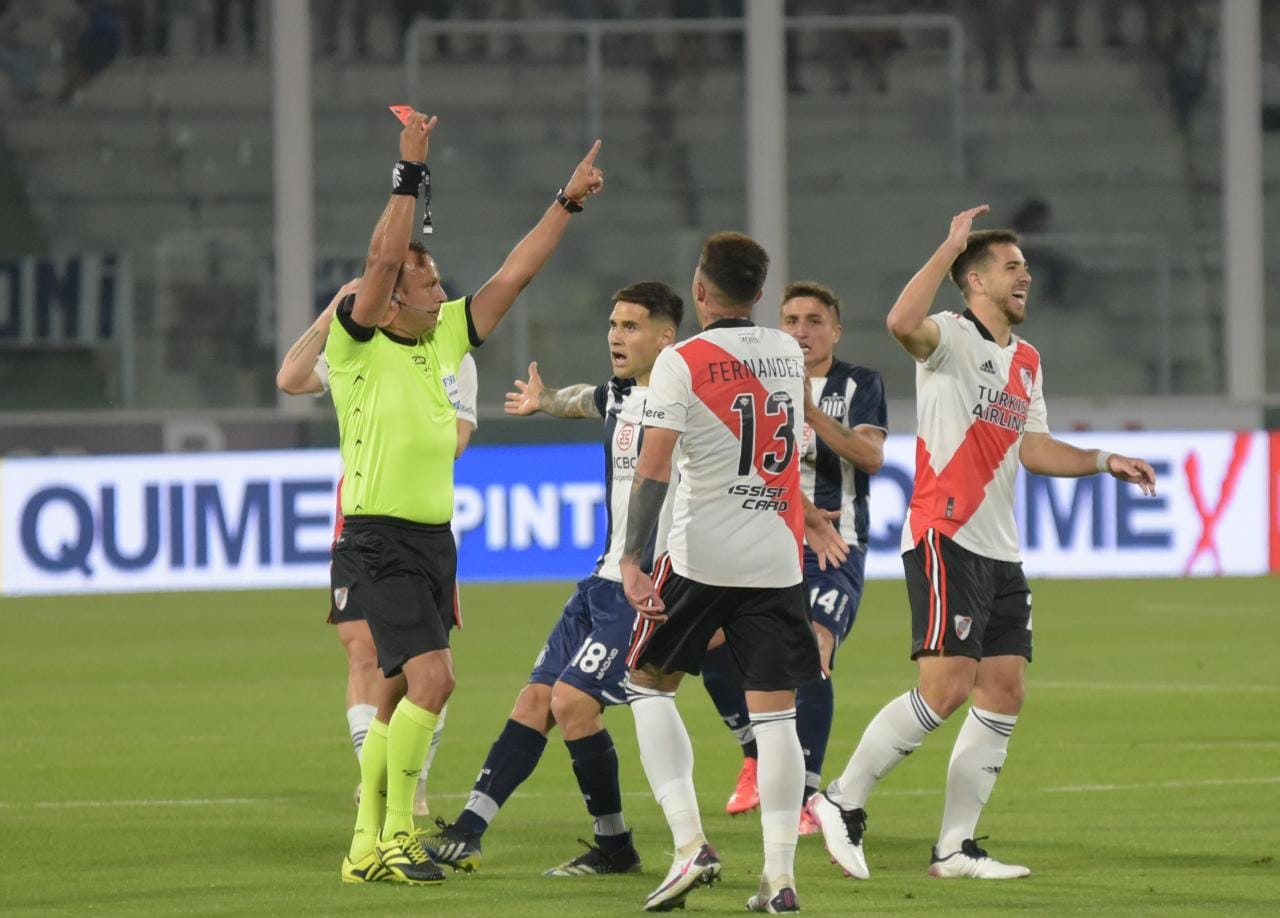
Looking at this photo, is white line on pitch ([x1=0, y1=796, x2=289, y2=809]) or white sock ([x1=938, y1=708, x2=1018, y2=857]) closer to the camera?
white sock ([x1=938, y1=708, x2=1018, y2=857])

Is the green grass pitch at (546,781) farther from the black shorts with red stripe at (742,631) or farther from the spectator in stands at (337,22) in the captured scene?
the spectator in stands at (337,22)

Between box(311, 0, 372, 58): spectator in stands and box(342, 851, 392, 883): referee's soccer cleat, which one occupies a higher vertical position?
box(311, 0, 372, 58): spectator in stands

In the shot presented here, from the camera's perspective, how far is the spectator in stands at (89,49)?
25891 mm

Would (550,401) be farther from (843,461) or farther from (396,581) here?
(396,581)

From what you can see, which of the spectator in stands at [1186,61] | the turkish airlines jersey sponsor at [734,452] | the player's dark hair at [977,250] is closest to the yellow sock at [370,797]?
the turkish airlines jersey sponsor at [734,452]

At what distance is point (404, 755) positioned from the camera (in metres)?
7.00

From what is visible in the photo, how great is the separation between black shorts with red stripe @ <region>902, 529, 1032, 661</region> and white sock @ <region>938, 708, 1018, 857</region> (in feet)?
0.79

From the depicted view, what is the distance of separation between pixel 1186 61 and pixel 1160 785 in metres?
19.4

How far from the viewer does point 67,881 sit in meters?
7.15

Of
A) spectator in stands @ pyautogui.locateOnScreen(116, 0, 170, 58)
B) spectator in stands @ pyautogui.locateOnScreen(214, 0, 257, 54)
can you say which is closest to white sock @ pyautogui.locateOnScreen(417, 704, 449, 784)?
spectator in stands @ pyautogui.locateOnScreen(214, 0, 257, 54)

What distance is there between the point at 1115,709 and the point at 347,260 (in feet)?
48.3

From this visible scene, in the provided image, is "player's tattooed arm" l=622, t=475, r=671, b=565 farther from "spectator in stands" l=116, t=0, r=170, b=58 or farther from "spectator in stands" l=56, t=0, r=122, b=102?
"spectator in stands" l=56, t=0, r=122, b=102

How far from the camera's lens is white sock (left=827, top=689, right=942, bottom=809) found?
7117 millimetres

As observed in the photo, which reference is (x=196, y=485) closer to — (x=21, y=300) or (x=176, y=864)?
(x=21, y=300)
